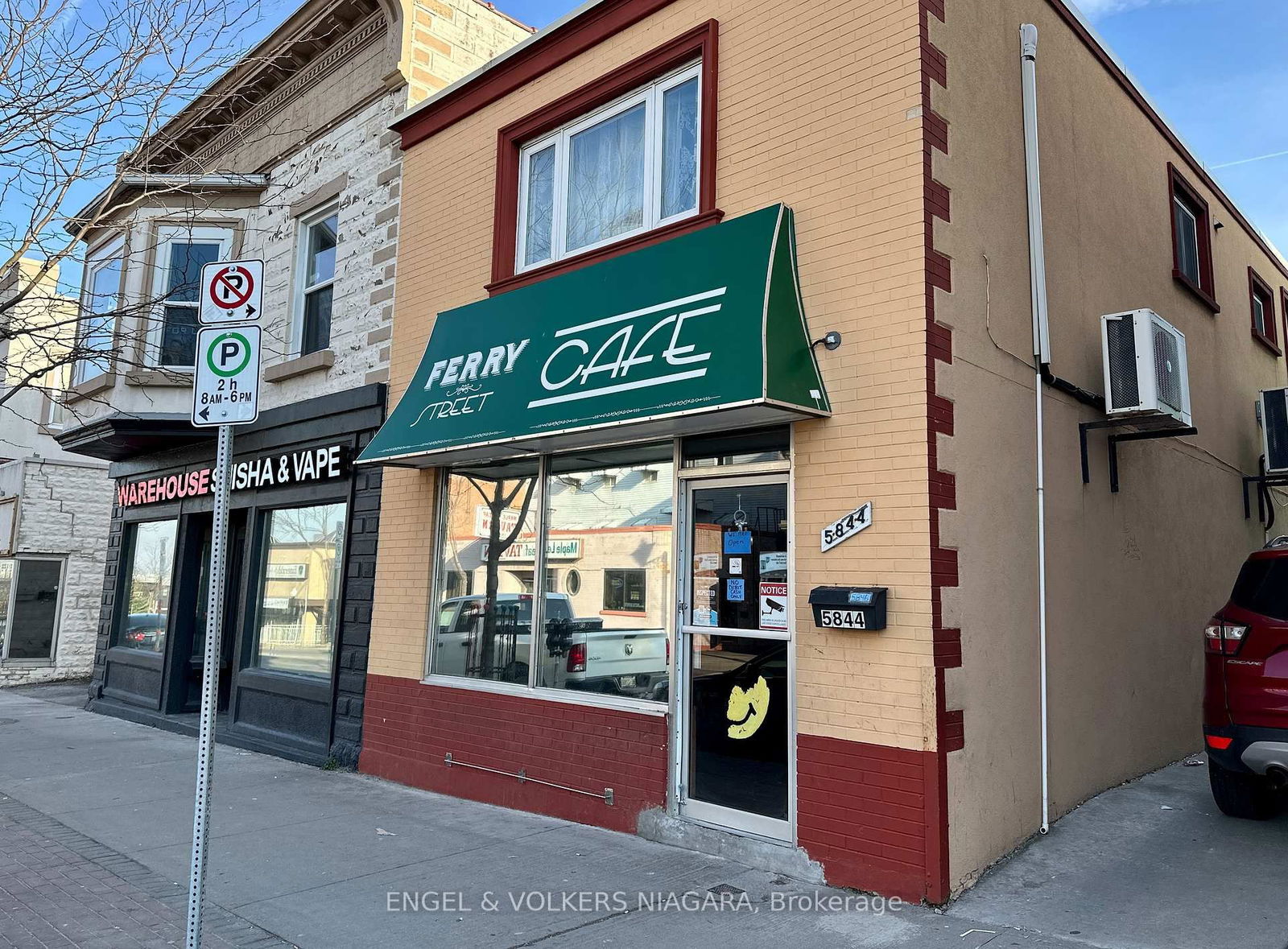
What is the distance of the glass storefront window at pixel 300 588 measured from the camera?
9953 mm

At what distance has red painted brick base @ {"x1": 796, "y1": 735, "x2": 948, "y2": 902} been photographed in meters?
5.05

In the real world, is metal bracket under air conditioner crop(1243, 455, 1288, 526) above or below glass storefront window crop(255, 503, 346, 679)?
above

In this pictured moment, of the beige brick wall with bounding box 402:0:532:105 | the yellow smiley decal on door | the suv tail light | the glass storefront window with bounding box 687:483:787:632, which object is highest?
the beige brick wall with bounding box 402:0:532:105

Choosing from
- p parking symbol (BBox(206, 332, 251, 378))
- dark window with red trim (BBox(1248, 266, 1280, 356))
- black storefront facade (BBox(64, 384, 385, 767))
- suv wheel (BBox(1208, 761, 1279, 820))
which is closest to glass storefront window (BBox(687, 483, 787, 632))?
suv wheel (BBox(1208, 761, 1279, 820))

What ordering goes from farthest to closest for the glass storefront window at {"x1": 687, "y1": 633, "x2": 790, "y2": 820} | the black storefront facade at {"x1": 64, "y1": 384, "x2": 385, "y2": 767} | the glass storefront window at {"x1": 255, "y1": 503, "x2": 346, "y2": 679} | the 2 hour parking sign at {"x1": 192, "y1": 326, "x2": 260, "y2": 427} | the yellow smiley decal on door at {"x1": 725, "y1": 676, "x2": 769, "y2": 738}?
the glass storefront window at {"x1": 255, "y1": 503, "x2": 346, "y2": 679} < the black storefront facade at {"x1": 64, "y1": 384, "x2": 385, "y2": 767} < the yellow smiley decal on door at {"x1": 725, "y1": 676, "x2": 769, "y2": 738} < the glass storefront window at {"x1": 687, "y1": 633, "x2": 790, "y2": 820} < the 2 hour parking sign at {"x1": 192, "y1": 326, "x2": 260, "y2": 427}

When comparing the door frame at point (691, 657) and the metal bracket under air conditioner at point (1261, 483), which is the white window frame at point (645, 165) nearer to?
the door frame at point (691, 657)

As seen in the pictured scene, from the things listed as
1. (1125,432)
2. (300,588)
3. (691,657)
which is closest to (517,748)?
(691,657)

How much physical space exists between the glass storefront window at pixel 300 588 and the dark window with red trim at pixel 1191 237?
349 inches

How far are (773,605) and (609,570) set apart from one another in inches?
60.0

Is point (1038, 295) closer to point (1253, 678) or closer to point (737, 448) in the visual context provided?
point (737, 448)

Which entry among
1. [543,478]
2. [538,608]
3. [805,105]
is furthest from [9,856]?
[805,105]

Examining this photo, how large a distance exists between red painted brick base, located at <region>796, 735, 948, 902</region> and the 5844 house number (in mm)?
1138

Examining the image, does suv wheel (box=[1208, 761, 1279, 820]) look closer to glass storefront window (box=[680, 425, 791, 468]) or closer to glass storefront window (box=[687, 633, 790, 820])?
Result: glass storefront window (box=[687, 633, 790, 820])

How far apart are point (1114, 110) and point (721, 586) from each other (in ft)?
18.8
